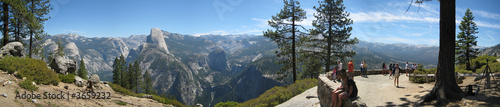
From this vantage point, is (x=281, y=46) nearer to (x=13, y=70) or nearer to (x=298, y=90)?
(x=298, y=90)

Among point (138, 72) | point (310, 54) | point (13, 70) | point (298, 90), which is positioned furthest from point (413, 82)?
point (138, 72)

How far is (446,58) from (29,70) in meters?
22.1

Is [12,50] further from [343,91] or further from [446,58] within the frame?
[446,58]

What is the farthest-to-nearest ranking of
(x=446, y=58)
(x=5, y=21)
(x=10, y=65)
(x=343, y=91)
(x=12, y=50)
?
(x=5, y=21) → (x=12, y=50) → (x=10, y=65) → (x=446, y=58) → (x=343, y=91)

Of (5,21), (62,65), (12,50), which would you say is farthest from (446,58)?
(5,21)

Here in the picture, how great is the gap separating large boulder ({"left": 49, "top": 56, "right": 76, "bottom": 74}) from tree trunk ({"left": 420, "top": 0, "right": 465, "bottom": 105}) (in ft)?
85.9

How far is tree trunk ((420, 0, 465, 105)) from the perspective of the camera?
8414 mm

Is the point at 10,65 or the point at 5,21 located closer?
the point at 10,65

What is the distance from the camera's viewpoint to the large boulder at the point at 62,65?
64.0 feet

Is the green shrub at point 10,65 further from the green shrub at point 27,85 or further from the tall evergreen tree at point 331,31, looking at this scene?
the tall evergreen tree at point 331,31

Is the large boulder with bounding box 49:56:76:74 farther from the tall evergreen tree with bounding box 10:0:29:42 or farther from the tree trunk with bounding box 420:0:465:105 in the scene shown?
the tree trunk with bounding box 420:0:465:105

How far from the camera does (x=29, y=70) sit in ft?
44.5

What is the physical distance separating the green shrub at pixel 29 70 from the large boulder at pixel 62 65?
4845mm

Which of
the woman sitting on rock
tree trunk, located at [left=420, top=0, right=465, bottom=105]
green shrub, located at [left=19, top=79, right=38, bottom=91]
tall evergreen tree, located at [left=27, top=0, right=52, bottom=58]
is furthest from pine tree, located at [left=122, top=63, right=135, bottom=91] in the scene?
tree trunk, located at [left=420, top=0, right=465, bottom=105]
